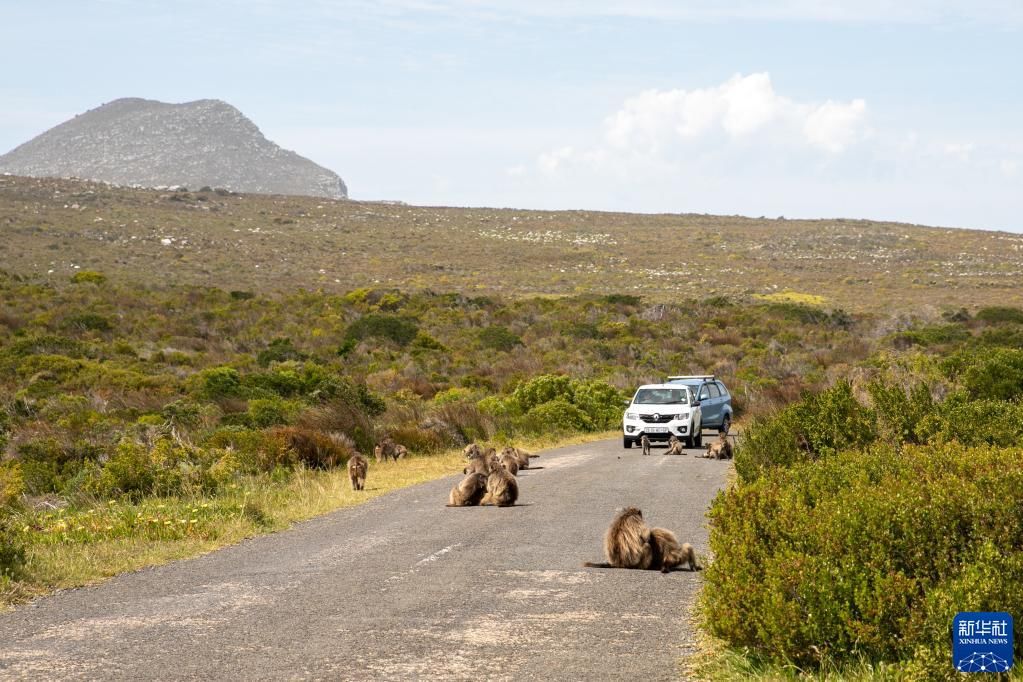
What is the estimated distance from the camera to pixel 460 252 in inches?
3484

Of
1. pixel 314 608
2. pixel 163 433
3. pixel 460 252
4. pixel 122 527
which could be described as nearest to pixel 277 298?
pixel 460 252

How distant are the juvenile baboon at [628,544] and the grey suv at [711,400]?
1617 cm

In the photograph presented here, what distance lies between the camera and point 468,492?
15.4 m

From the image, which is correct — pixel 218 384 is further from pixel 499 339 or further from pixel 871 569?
pixel 871 569

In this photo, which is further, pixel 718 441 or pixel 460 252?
pixel 460 252

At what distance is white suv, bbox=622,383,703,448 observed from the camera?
985 inches

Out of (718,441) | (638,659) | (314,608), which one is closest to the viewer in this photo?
(638,659)

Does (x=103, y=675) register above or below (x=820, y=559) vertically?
below

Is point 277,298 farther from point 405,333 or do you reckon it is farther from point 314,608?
point 314,608

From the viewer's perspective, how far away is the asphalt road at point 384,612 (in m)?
7.20

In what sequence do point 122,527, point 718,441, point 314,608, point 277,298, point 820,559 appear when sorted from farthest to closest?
point 277,298, point 718,441, point 122,527, point 314,608, point 820,559

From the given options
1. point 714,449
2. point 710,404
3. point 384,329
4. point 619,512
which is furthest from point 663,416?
point 384,329

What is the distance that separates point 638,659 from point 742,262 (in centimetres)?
8276

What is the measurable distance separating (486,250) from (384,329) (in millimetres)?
43038
